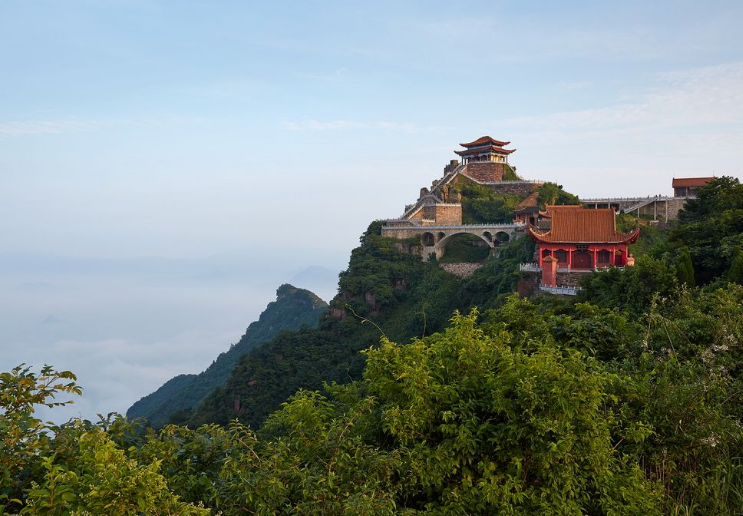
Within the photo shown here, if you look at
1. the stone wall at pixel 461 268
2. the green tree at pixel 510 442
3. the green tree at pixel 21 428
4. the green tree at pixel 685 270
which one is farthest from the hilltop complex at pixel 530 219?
the green tree at pixel 21 428

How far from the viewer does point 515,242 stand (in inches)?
1298

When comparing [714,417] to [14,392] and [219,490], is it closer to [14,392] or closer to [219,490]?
[219,490]

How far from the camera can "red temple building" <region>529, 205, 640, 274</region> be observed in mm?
24484

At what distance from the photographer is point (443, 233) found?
39688mm

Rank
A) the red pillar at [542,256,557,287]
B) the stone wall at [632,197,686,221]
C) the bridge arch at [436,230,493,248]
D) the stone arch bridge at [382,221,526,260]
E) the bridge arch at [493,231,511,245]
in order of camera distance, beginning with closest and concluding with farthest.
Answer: the red pillar at [542,256,557,287], the stone arch bridge at [382,221,526,260], the bridge arch at [493,231,511,245], the stone wall at [632,197,686,221], the bridge arch at [436,230,493,248]

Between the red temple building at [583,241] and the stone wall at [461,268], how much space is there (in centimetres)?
1184

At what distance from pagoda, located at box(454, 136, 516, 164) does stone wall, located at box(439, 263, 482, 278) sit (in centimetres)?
1176

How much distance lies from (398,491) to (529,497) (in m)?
1.03

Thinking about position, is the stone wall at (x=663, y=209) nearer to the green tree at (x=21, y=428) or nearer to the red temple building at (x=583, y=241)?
the red temple building at (x=583, y=241)

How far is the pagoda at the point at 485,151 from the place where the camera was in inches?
1849

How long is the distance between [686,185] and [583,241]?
59.3 feet

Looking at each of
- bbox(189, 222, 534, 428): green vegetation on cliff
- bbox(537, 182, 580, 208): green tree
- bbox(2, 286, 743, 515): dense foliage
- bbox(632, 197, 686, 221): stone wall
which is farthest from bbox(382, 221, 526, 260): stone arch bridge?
bbox(2, 286, 743, 515): dense foliage

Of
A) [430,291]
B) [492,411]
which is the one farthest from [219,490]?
[430,291]

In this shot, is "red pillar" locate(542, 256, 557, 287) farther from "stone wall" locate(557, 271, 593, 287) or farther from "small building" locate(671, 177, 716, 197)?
"small building" locate(671, 177, 716, 197)
